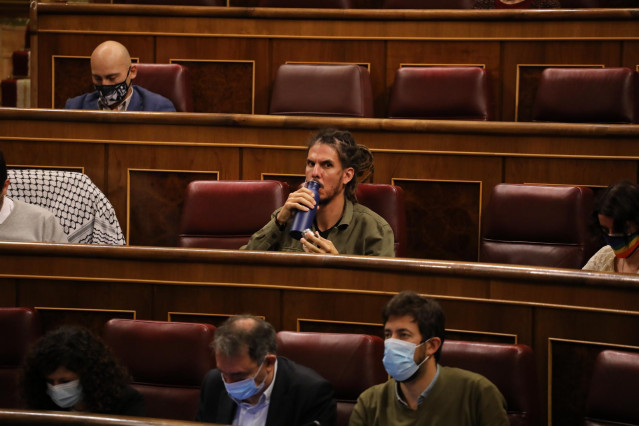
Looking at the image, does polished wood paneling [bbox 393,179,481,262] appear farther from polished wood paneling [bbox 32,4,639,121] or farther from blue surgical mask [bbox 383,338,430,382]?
blue surgical mask [bbox 383,338,430,382]

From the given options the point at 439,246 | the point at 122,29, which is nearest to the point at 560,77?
the point at 439,246

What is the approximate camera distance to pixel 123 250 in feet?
3.19

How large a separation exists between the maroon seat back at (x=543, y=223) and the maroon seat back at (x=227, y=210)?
266 mm

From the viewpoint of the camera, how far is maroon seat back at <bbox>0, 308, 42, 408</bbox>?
0.92 m

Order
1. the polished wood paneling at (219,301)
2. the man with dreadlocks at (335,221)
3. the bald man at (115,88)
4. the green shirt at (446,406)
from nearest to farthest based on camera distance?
the green shirt at (446,406) → the polished wood paneling at (219,301) → the man with dreadlocks at (335,221) → the bald man at (115,88)

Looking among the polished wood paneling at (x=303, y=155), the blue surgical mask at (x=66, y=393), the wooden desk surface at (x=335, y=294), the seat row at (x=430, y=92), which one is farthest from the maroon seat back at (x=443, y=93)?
the blue surgical mask at (x=66, y=393)

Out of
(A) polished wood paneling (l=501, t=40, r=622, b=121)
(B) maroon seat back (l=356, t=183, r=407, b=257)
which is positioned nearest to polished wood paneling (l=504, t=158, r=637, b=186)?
(B) maroon seat back (l=356, t=183, r=407, b=257)

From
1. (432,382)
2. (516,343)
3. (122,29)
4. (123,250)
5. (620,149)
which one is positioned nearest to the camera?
(432,382)

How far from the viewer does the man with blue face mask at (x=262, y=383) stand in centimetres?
77

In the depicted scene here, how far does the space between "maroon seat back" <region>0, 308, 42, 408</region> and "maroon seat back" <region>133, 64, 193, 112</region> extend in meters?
0.61

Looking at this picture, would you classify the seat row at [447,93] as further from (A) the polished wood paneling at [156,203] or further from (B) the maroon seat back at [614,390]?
(B) the maroon seat back at [614,390]

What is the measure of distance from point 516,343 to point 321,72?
0.69 meters

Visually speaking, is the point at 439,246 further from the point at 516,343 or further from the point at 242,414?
the point at 242,414

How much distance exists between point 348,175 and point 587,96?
1.50ft
